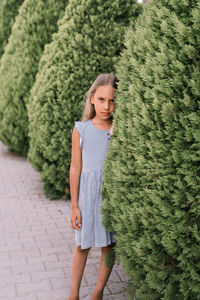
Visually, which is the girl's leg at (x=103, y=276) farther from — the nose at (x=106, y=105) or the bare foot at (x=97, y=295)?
the nose at (x=106, y=105)

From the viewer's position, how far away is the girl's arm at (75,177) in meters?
3.02

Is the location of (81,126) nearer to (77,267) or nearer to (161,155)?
(161,155)

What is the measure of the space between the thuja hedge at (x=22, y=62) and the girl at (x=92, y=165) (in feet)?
13.9

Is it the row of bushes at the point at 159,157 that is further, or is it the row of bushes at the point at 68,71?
the row of bushes at the point at 68,71

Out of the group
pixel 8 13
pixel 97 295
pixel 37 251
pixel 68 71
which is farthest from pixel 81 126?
pixel 8 13

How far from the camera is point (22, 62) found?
282 inches

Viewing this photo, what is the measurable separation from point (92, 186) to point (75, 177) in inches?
7.1

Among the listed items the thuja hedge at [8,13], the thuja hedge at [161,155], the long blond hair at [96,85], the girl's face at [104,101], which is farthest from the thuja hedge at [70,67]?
the thuja hedge at [8,13]

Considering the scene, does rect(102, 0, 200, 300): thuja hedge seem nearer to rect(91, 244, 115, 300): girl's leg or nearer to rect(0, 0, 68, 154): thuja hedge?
rect(91, 244, 115, 300): girl's leg

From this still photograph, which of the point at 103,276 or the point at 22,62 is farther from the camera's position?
→ the point at 22,62

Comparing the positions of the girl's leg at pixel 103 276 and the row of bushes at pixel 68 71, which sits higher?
the row of bushes at pixel 68 71

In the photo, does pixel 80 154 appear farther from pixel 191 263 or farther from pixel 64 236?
pixel 64 236

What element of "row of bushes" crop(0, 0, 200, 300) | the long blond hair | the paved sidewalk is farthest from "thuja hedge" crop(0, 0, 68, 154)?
"row of bushes" crop(0, 0, 200, 300)

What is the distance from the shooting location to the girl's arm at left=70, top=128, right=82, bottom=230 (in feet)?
9.91
